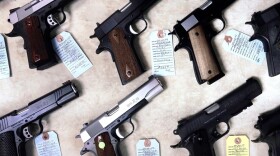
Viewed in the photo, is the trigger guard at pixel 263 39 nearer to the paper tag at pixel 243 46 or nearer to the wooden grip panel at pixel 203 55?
the paper tag at pixel 243 46

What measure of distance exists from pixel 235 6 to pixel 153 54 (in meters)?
0.49

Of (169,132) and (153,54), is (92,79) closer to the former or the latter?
(153,54)

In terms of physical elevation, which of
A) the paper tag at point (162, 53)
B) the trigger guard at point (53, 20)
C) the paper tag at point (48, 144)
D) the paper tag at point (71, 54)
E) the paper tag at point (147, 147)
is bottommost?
the paper tag at point (147, 147)

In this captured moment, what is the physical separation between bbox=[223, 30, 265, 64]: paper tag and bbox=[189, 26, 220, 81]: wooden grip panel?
0.15 m

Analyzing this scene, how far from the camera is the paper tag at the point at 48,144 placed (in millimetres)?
2346

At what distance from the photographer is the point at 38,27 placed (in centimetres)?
219

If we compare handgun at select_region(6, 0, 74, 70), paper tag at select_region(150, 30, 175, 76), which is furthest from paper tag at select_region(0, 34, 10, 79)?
paper tag at select_region(150, 30, 175, 76)

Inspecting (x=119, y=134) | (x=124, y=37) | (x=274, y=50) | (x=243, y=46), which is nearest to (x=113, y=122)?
(x=119, y=134)

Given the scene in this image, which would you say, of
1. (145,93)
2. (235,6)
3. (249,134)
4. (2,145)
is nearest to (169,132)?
(145,93)

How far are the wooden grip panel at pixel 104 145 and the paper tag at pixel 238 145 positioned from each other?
1.98 ft

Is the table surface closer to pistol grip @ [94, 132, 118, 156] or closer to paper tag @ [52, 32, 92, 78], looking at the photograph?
paper tag @ [52, 32, 92, 78]

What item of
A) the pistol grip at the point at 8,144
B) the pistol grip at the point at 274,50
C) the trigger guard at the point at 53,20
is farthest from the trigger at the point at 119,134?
the pistol grip at the point at 274,50

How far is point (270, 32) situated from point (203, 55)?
336 millimetres

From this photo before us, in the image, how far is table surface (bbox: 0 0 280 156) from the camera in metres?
2.15
